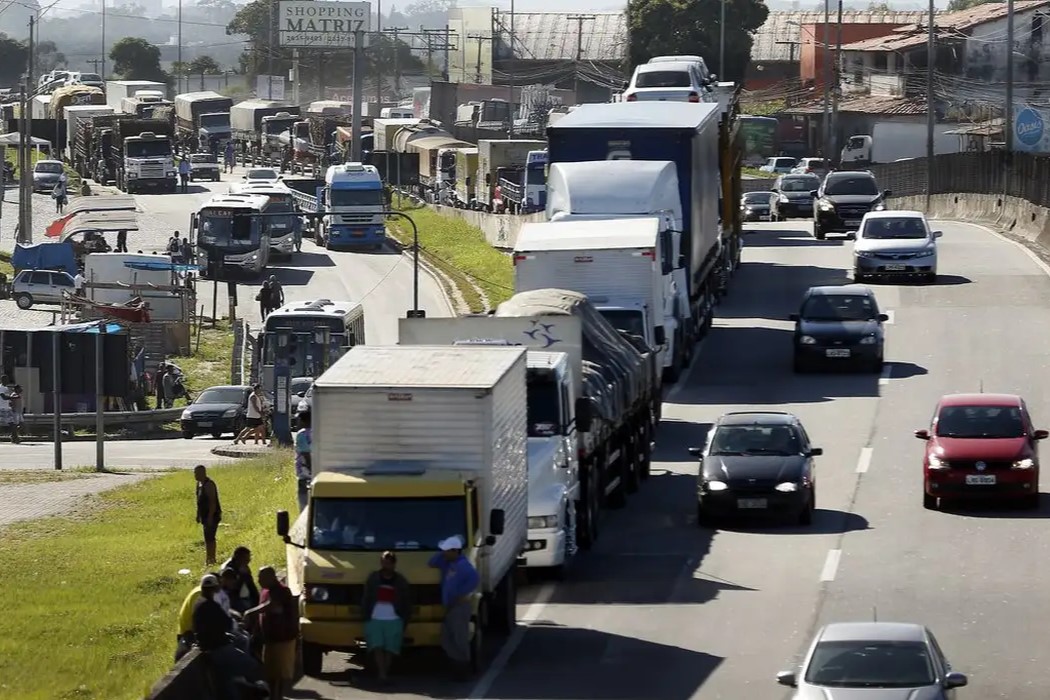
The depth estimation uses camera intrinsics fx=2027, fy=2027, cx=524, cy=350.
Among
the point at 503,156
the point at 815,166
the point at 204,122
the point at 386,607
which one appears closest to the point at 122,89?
the point at 204,122

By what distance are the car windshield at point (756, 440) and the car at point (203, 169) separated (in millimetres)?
89808

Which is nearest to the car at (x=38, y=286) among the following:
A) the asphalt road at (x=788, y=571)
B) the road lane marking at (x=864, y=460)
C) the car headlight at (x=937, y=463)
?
the asphalt road at (x=788, y=571)

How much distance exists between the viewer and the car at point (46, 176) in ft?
352

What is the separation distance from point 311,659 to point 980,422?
12.0 metres

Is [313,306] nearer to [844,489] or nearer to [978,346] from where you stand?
[978,346]

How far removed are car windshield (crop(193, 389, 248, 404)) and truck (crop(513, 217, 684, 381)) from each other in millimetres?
14533

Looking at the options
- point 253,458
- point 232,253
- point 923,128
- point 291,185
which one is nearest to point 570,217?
point 253,458

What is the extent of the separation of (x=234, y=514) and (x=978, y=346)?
58.2 ft

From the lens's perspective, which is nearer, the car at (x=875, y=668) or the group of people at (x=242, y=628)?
the car at (x=875, y=668)

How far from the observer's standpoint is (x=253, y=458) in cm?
3906

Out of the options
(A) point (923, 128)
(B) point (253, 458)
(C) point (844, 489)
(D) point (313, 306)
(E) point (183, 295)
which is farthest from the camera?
(A) point (923, 128)

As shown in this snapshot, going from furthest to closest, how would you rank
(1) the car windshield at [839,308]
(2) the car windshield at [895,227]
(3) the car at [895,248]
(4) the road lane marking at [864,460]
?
(2) the car windshield at [895,227] < (3) the car at [895,248] < (1) the car windshield at [839,308] < (4) the road lane marking at [864,460]

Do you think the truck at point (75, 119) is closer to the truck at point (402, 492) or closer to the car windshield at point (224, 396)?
the car windshield at point (224, 396)

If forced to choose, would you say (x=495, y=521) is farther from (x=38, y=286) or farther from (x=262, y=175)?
(x=262, y=175)
